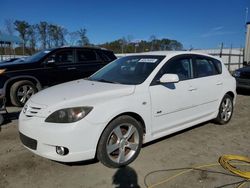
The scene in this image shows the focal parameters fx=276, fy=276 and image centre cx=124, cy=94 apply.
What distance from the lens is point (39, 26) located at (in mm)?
27406

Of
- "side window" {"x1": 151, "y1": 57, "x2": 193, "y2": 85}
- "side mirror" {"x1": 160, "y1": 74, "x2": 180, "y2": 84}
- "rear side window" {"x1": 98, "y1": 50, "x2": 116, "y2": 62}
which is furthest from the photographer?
"rear side window" {"x1": 98, "y1": 50, "x2": 116, "y2": 62}

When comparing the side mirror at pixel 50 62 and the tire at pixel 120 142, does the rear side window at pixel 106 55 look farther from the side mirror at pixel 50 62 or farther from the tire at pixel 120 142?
the tire at pixel 120 142

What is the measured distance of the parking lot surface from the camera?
348 cm

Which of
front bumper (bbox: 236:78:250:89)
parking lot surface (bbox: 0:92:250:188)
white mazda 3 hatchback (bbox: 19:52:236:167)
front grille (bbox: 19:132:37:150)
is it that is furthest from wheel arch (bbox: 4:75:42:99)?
front bumper (bbox: 236:78:250:89)

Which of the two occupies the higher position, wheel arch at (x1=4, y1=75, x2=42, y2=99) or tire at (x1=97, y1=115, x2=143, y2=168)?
wheel arch at (x1=4, y1=75, x2=42, y2=99)

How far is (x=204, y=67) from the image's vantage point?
551cm

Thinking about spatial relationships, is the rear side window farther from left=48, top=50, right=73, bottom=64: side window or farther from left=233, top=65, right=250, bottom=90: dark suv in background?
left=233, top=65, right=250, bottom=90: dark suv in background

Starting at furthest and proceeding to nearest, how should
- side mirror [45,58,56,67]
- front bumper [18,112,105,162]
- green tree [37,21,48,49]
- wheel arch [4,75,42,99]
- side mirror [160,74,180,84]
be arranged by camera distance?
green tree [37,21,48,49] < side mirror [45,58,56,67] < wheel arch [4,75,42,99] < side mirror [160,74,180,84] < front bumper [18,112,105,162]

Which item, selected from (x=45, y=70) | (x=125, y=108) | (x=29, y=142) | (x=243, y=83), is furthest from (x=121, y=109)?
(x=243, y=83)

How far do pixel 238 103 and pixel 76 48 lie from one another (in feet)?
17.8

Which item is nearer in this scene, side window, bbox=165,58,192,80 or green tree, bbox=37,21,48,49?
side window, bbox=165,58,192,80

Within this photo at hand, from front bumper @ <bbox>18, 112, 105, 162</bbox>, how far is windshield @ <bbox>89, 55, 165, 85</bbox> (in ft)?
3.86

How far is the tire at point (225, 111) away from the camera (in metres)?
5.90

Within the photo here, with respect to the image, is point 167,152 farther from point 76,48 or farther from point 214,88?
point 76,48
